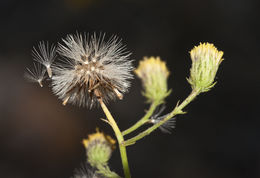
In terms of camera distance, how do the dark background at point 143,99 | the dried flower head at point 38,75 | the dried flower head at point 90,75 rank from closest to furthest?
the dried flower head at point 90,75
the dried flower head at point 38,75
the dark background at point 143,99

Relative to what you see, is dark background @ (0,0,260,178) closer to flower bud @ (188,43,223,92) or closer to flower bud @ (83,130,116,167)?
flower bud @ (83,130,116,167)

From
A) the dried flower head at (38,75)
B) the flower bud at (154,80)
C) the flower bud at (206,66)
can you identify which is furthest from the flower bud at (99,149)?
the flower bud at (206,66)

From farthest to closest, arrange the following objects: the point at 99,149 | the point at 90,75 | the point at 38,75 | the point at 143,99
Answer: the point at 143,99 < the point at 99,149 < the point at 38,75 < the point at 90,75

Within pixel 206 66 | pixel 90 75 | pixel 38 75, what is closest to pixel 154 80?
pixel 206 66

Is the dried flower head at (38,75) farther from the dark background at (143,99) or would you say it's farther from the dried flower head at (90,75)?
the dark background at (143,99)

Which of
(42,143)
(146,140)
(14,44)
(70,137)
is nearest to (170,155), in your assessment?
(146,140)

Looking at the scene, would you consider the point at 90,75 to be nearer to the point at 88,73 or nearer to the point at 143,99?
the point at 88,73

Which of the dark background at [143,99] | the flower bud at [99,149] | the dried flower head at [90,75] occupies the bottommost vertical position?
the flower bud at [99,149]
